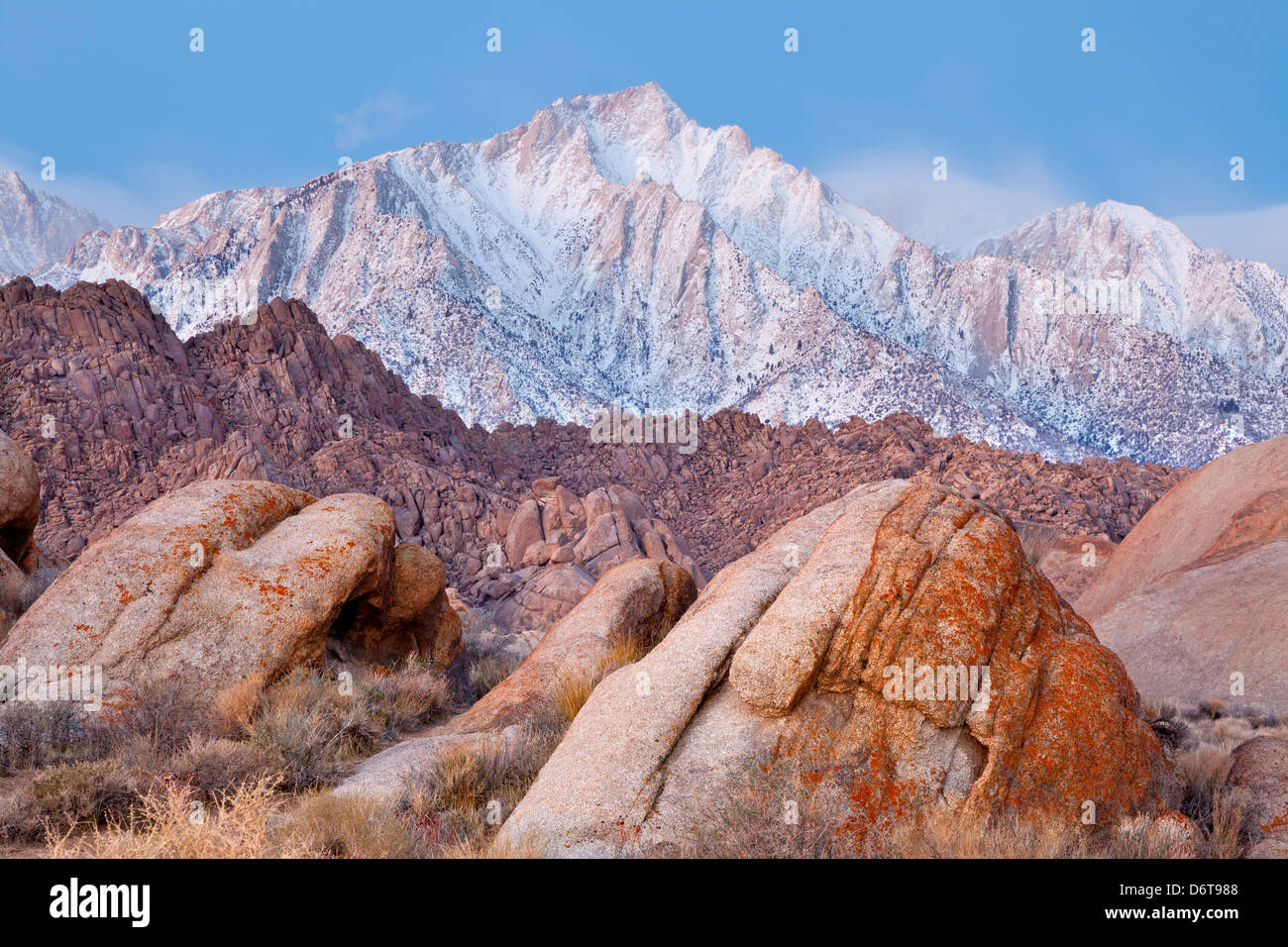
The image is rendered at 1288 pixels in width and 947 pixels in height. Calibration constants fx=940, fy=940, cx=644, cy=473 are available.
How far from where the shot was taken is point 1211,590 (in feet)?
47.4

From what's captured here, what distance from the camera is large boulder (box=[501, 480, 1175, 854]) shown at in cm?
612

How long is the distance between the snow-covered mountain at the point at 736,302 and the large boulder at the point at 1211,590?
84.5 m

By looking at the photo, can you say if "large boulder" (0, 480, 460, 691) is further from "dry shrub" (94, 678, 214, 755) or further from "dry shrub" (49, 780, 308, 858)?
"dry shrub" (49, 780, 308, 858)

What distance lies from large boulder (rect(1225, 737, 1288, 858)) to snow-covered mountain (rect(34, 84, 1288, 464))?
317 ft

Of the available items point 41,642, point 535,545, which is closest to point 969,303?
point 535,545

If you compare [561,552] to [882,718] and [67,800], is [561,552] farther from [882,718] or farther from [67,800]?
[882,718]

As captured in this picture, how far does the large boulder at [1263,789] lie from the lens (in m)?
6.44

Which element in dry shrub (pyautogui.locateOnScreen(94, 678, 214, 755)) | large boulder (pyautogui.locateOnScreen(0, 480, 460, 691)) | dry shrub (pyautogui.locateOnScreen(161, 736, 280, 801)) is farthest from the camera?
large boulder (pyautogui.locateOnScreen(0, 480, 460, 691))

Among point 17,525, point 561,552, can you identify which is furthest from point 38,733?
point 561,552

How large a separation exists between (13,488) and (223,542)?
5.86 m

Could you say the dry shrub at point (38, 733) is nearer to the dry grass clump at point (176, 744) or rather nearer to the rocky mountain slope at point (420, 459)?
the dry grass clump at point (176, 744)

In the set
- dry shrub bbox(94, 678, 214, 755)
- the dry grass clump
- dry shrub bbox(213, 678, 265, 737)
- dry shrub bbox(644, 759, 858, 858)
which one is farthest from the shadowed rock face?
dry shrub bbox(644, 759, 858, 858)

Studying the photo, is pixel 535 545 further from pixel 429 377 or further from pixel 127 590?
pixel 429 377

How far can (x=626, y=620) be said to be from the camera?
12.2 meters
